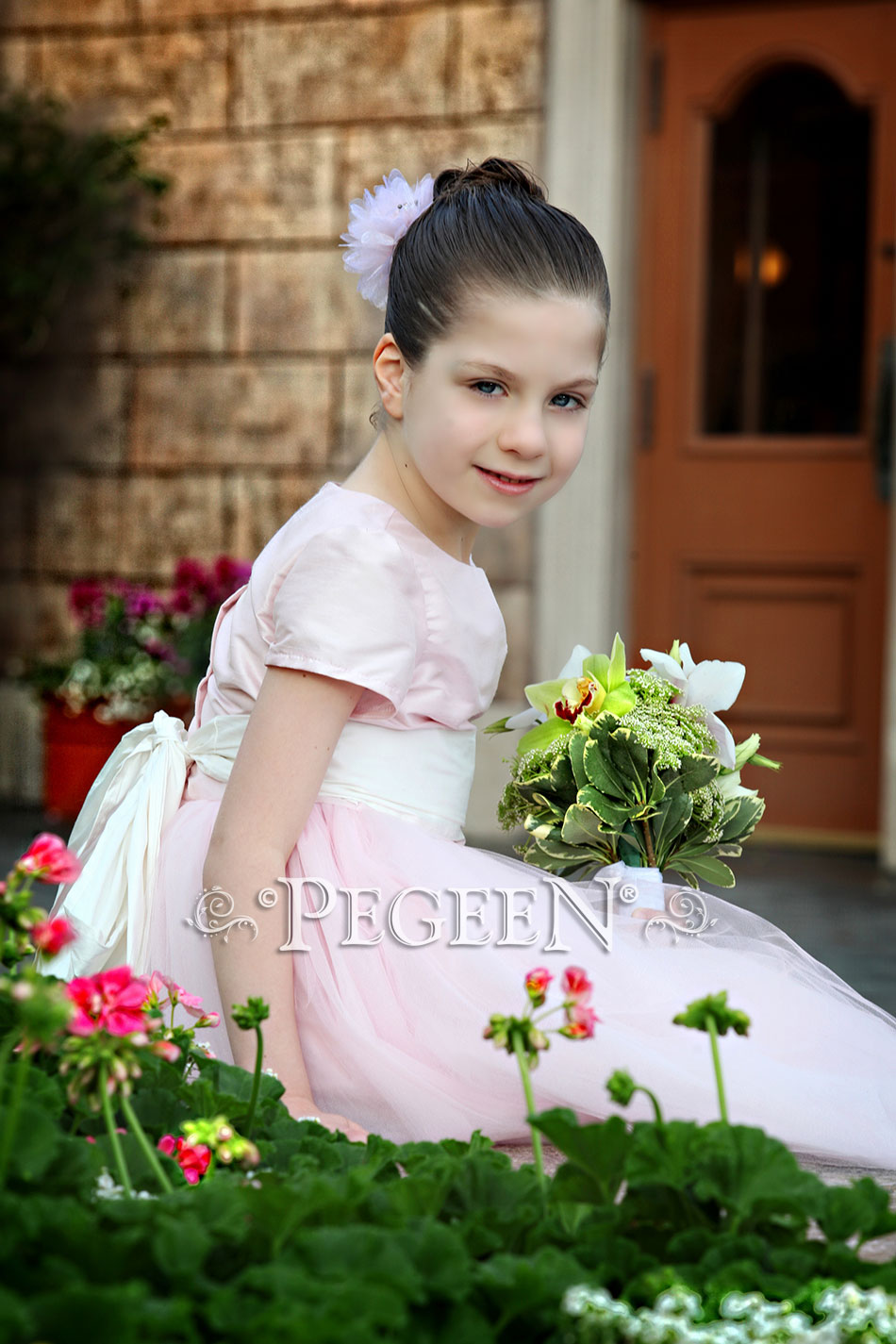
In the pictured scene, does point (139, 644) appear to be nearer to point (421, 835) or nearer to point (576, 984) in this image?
point (421, 835)

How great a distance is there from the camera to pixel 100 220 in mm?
5270

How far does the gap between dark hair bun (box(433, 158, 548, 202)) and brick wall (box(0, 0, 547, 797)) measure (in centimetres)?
316

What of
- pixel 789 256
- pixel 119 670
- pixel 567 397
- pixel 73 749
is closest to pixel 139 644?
pixel 119 670

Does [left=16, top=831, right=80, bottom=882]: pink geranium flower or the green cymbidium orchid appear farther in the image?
the green cymbidium orchid

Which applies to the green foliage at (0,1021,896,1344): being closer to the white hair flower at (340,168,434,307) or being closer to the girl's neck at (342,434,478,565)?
the girl's neck at (342,434,478,565)

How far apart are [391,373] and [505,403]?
155 millimetres

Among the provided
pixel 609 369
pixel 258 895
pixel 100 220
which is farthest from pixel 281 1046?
pixel 100 220

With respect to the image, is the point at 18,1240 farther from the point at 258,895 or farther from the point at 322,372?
the point at 322,372

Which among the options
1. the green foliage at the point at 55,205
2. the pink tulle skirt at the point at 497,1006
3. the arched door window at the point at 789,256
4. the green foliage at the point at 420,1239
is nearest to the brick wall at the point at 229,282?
the green foliage at the point at 55,205

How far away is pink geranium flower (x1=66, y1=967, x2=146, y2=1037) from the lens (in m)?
0.94

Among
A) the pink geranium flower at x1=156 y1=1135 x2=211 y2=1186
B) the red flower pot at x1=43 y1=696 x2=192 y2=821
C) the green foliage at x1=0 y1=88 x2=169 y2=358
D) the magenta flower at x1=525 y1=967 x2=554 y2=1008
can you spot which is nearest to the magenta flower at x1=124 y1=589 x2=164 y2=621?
the red flower pot at x1=43 y1=696 x2=192 y2=821

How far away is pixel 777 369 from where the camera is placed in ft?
15.8

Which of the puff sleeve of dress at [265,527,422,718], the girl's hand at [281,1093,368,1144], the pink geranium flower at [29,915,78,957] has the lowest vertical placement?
the girl's hand at [281,1093,368,1144]

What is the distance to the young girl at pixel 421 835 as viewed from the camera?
150 cm
